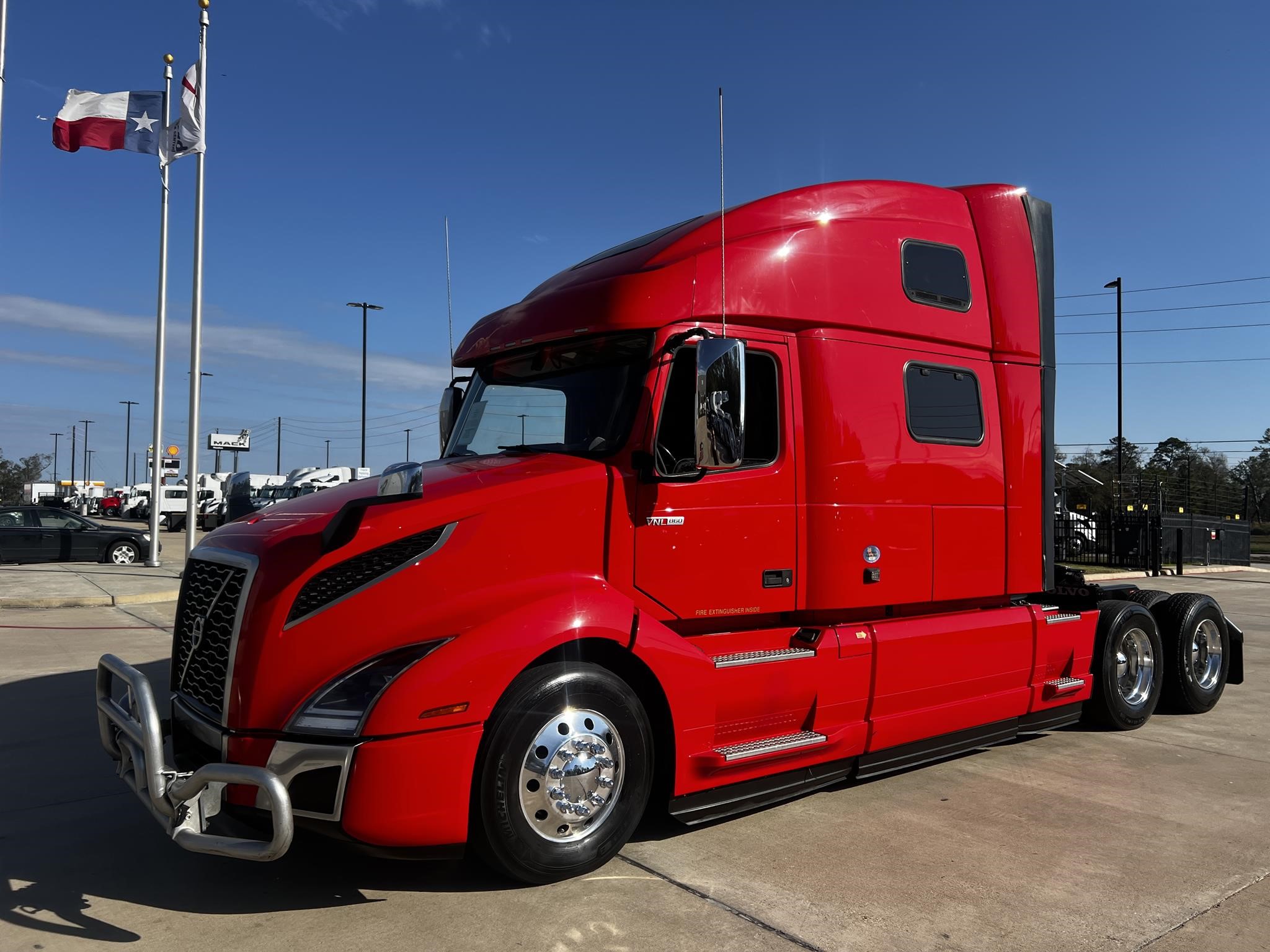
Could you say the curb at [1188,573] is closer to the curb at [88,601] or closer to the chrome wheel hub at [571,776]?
the curb at [88,601]

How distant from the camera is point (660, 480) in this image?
4.35 metres

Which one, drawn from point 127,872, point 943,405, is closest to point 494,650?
point 127,872

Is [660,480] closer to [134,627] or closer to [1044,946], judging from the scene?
[1044,946]

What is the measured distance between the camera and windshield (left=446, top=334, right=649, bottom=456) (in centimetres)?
452

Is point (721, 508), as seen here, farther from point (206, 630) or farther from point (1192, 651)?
point (1192, 651)

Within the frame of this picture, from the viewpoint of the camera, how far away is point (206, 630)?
395cm

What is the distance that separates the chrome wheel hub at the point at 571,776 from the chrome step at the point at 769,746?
633 mm

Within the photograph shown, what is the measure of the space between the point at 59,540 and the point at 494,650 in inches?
819

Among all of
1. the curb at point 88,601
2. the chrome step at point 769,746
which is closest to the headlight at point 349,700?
the chrome step at point 769,746

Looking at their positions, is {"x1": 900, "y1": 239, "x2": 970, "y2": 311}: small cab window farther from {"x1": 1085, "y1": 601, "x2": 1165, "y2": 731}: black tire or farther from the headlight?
the headlight

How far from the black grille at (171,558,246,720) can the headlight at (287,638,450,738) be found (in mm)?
428

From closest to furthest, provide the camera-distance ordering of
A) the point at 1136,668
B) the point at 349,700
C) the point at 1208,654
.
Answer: the point at 349,700 < the point at 1136,668 < the point at 1208,654

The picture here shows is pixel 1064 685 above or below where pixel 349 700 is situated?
below

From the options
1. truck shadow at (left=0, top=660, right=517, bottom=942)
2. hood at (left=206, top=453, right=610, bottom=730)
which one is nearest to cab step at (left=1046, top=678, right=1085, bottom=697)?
hood at (left=206, top=453, right=610, bottom=730)
